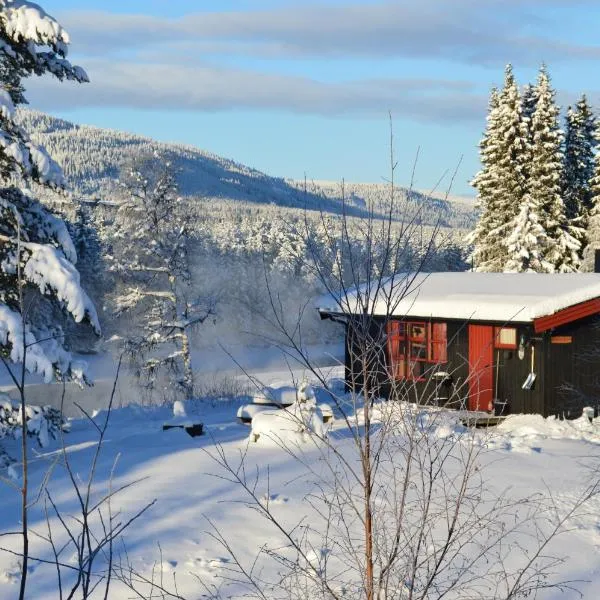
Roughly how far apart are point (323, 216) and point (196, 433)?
9927mm

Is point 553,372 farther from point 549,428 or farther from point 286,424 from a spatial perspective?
point 286,424

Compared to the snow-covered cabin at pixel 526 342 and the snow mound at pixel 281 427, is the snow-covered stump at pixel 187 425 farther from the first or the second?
the snow-covered cabin at pixel 526 342

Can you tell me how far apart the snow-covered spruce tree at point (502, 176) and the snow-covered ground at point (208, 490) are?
1870 centimetres

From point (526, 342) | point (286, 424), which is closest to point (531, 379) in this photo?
point (526, 342)

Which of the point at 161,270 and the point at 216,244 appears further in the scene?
the point at 216,244

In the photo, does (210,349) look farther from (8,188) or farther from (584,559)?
(584,559)

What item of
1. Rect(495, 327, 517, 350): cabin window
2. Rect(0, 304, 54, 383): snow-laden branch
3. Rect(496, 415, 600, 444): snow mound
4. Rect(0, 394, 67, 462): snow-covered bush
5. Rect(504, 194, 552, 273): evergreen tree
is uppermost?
Rect(504, 194, 552, 273): evergreen tree

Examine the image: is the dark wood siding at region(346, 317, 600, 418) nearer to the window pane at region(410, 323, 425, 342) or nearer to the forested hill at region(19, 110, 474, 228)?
the window pane at region(410, 323, 425, 342)

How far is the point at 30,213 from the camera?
1050cm

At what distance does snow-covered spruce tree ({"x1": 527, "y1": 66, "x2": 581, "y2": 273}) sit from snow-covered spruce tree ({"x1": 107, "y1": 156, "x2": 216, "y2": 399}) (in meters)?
15.4

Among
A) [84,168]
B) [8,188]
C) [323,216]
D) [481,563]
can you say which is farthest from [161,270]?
[84,168]

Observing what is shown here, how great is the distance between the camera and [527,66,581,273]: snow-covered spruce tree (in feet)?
103

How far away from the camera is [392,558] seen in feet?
11.3

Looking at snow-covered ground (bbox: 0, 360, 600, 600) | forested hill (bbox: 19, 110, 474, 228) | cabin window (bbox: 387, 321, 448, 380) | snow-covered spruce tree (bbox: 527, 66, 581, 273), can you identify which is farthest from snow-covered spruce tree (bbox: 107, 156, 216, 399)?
snow-covered spruce tree (bbox: 527, 66, 581, 273)
